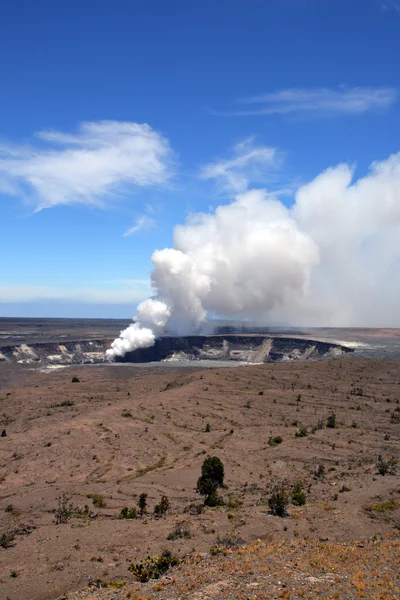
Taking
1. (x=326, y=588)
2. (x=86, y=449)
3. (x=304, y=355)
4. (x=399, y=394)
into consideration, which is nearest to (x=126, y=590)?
(x=326, y=588)

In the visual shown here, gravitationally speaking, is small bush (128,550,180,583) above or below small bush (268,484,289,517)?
above

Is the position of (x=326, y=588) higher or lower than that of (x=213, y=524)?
higher

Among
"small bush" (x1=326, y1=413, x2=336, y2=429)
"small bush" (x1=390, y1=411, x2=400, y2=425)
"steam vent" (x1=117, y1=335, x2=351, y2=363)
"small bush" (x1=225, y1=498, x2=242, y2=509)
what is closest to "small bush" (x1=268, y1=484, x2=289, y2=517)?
"small bush" (x1=225, y1=498, x2=242, y2=509)

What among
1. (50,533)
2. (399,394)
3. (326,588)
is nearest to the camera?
(326,588)

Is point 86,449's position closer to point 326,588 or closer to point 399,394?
point 326,588

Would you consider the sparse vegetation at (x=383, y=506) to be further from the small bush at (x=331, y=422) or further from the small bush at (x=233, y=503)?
the small bush at (x=331, y=422)

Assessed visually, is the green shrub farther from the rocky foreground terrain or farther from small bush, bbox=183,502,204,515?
small bush, bbox=183,502,204,515
